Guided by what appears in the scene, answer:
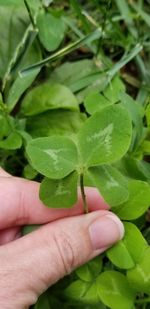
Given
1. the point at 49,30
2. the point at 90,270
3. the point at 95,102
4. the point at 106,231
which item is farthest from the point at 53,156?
the point at 49,30

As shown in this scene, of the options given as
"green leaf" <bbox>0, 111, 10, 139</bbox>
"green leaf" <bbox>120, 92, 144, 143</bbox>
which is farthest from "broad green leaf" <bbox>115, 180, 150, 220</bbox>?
"green leaf" <bbox>0, 111, 10, 139</bbox>

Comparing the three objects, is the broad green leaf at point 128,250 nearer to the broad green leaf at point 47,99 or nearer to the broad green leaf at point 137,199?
Answer: the broad green leaf at point 137,199

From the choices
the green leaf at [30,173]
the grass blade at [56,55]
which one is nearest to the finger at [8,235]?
the green leaf at [30,173]

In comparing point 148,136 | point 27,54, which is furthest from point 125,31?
point 148,136

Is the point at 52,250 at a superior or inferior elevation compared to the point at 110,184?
inferior

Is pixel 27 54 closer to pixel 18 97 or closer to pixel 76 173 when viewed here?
pixel 18 97

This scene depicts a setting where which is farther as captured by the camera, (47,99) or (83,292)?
(47,99)

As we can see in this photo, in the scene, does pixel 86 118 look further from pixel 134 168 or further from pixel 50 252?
pixel 50 252
